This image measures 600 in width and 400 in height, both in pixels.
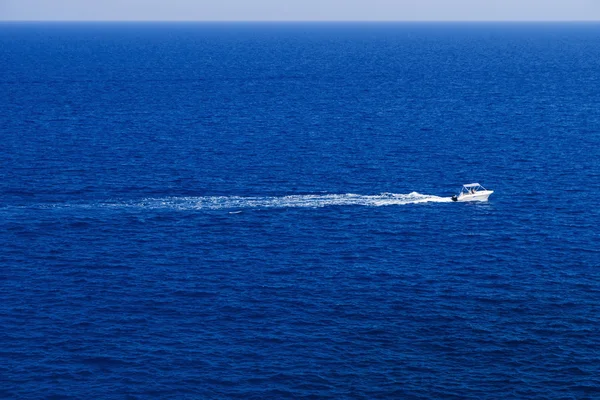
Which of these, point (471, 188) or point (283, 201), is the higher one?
point (471, 188)

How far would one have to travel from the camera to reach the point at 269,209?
150 m

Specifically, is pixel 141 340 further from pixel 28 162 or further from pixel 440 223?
pixel 28 162

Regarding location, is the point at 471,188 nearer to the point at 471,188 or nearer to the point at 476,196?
the point at 471,188

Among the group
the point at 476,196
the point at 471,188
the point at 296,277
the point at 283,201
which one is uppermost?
the point at 471,188

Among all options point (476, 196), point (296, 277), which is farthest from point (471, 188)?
point (296, 277)

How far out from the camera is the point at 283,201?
15412 centimetres

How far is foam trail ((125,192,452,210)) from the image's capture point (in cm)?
15160

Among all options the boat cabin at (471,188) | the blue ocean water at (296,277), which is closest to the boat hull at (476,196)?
the boat cabin at (471,188)

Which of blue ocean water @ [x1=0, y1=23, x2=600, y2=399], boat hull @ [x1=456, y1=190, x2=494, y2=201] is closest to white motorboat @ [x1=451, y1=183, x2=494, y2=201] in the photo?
boat hull @ [x1=456, y1=190, x2=494, y2=201]

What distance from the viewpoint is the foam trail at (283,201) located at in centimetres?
15160

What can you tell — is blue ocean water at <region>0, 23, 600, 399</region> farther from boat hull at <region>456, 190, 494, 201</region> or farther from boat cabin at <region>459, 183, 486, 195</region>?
boat cabin at <region>459, 183, 486, 195</region>

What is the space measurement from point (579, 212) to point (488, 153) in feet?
150

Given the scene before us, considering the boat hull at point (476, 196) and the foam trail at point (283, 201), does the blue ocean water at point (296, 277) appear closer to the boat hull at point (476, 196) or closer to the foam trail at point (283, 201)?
the foam trail at point (283, 201)

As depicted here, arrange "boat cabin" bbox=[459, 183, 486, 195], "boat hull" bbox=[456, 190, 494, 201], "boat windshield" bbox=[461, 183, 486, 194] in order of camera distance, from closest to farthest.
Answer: "boat windshield" bbox=[461, 183, 486, 194] < "boat cabin" bbox=[459, 183, 486, 195] < "boat hull" bbox=[456, 190, 494, 201]
